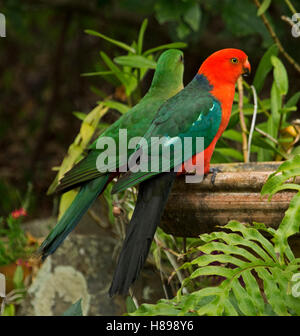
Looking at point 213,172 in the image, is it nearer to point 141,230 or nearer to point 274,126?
point 141,230

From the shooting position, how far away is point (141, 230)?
160cm

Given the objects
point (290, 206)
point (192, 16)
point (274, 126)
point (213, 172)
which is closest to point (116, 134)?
point (213, 172)

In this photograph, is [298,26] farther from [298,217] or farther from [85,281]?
[85,281]

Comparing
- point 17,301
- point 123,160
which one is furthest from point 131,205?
point 17,301

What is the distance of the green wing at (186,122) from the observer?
1750 millimetres

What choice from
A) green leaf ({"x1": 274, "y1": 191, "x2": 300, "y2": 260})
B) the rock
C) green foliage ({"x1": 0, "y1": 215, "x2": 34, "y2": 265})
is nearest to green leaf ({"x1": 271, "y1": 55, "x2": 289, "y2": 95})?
the rock

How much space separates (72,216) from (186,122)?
479mm

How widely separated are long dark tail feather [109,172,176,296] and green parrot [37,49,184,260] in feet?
0.95

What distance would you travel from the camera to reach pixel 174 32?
133 inches

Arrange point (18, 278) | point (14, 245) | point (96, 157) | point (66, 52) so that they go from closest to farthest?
point (96, 157)
point (18, 278)
point (14, 245)
point (66, 52)

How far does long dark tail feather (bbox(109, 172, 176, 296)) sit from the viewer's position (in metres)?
1.52

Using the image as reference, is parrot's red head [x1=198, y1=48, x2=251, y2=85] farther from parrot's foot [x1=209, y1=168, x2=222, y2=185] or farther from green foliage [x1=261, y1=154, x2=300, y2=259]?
green foliage [x1=261, y1=154, x2=300, y2=259]

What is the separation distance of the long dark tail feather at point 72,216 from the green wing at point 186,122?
289mm
